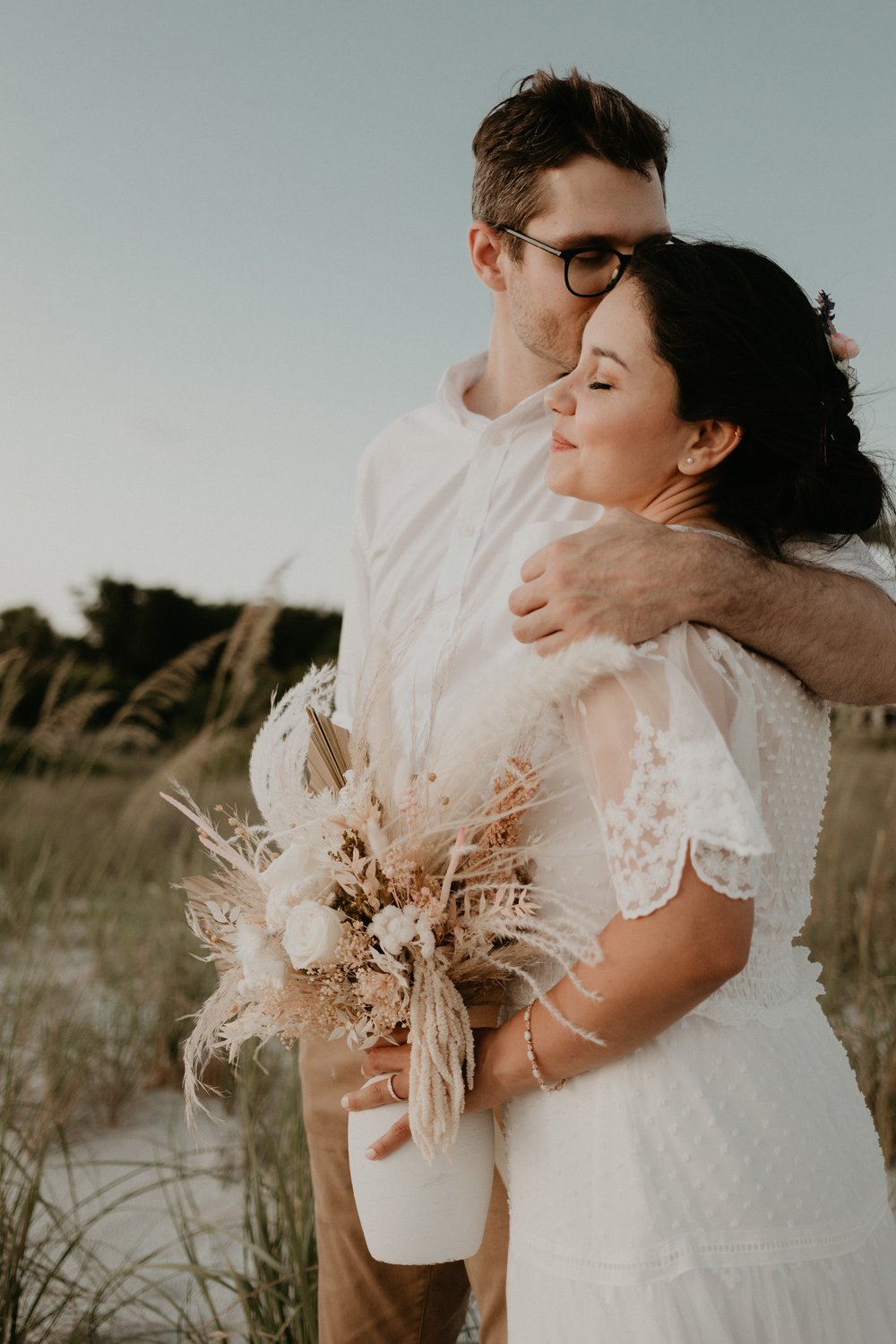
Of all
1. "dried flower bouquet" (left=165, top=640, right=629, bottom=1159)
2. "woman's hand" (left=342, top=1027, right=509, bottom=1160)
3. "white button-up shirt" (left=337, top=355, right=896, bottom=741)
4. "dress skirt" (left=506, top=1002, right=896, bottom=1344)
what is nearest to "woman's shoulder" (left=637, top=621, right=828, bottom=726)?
"dried flower bouquet" (left=165, top=640, right=629, bottom=1159)

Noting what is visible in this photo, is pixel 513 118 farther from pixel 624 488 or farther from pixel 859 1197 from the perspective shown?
pixel 859 1197

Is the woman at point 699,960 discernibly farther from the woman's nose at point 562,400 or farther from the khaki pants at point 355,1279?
the khaki pants at point 355,1279

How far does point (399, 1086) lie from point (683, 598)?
82cm

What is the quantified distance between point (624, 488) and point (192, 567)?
7.14 meters

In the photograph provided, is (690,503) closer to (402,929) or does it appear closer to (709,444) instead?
(709,444)

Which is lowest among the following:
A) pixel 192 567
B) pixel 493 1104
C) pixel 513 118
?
pixel 493 1104

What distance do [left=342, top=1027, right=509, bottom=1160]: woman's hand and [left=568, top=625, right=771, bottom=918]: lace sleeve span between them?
0.36 m

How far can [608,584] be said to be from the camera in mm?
1376

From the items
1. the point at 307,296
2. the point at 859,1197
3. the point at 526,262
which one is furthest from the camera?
the point at 307,296

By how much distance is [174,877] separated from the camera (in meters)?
4.75

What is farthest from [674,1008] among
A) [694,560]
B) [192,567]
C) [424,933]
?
[192,567]

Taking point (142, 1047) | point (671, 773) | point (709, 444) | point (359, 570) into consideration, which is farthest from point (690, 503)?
point (142, 1047)

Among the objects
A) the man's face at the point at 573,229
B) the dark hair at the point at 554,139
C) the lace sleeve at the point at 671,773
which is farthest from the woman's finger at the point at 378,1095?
the dark hair at the point at 554,139

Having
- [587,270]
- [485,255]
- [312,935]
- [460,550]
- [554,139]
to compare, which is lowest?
[312,935]
